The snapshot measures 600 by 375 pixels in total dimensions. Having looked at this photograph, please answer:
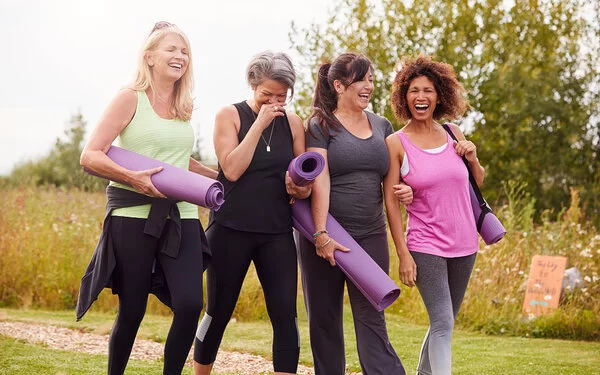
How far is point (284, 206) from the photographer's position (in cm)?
412

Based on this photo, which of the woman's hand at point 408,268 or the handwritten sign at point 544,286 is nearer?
the woman's hand at point 408,268

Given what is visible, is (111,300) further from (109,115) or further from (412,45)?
(412,45)

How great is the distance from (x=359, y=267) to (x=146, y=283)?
1038mm

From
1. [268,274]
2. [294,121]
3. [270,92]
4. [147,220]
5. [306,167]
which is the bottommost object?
[268,274]

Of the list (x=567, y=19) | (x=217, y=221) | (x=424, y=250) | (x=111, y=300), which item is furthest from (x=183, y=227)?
(x=567, y=19)

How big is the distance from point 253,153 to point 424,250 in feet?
3.30

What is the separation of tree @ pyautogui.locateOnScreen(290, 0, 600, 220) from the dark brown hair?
903 centimetres

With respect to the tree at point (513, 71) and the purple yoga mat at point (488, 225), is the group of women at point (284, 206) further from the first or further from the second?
the tree at point (513, 71)

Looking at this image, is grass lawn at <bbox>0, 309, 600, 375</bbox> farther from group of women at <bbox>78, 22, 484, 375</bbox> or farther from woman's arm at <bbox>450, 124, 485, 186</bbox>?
woman's arm at <bbox>450, 124, 485, 186</bbox>

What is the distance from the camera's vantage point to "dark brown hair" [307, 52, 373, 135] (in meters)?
4.14

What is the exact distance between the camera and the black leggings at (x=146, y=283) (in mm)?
3787

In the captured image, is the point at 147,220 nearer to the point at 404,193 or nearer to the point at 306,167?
the point at 306,167

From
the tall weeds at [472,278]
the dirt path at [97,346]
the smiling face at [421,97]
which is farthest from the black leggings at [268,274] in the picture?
the tall weeds at [472,278]

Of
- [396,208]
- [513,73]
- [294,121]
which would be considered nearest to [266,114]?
[294,121]
